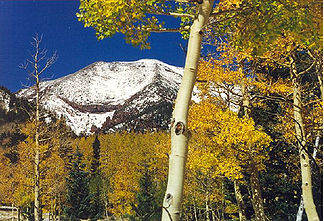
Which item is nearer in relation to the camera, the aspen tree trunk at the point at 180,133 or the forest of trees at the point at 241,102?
the aspen tree trunk at the point at 180,133

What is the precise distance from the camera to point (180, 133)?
256 cm

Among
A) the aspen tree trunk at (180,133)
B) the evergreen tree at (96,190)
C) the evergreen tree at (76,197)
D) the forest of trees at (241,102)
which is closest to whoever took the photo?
the aspen tree trunk at (180,133)

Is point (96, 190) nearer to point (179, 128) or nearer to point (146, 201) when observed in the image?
point (146, 201)

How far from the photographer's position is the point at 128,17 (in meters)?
3.11

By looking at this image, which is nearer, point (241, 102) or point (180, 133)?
point (180, 133)

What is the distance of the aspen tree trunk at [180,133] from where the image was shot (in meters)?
2.48

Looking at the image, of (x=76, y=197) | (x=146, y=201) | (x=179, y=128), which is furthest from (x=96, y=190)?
(x=179, y=128)

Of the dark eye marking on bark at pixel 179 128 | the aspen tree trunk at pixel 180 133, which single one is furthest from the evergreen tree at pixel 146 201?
the dark eye marking on bark at pixel 179 128

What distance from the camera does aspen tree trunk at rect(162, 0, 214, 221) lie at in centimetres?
248

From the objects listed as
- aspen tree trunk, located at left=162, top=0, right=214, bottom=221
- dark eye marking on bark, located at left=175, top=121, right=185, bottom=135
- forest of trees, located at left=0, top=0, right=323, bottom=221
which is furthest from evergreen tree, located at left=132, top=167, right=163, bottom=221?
dark eye marking on bark, located at left=175, top=121, right=185, bottom=135

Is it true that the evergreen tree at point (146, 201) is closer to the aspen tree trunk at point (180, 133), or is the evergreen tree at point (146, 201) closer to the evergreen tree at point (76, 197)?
the evergreen tree at point (76, 197)

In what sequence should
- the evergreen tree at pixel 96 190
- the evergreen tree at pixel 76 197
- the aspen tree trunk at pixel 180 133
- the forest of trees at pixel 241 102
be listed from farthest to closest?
1. the evergreen tree at pixel 96 190
2. the evergreen tree at pixel 76 197
3. the forest of trees at pixel 241 102
4. the aspen tree trunk at pixel 180 133

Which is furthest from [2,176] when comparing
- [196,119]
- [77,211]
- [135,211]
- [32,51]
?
Answer: [196,119]

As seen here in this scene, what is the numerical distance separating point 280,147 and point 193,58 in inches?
434
